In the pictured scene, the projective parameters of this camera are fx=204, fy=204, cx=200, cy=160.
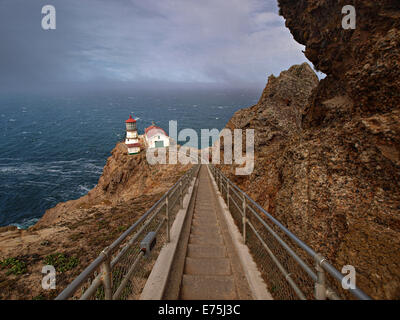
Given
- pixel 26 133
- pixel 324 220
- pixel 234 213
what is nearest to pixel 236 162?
pixel 234 213

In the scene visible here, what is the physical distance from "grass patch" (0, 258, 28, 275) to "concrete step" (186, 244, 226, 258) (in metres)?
4.08

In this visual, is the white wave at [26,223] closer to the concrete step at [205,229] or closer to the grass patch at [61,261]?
the grass patch at [61,261]

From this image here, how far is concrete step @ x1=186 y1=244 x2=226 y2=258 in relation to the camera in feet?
14.8

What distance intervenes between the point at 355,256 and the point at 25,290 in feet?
20.0

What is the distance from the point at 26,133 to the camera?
87000 mm

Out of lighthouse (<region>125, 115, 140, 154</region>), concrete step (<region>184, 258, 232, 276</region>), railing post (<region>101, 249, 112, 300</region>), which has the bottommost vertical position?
concrete step (<region>184, 258, 232, 276</region>)

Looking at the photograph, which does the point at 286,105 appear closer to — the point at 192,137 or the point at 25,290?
the point at 25,290

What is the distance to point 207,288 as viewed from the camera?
3.28 meters

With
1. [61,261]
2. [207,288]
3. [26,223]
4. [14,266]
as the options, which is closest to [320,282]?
[207,288]

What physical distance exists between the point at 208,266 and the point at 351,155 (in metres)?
3.46

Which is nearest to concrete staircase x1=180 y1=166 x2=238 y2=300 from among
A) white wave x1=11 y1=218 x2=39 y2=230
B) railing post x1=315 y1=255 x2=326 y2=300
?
railing post x1=315 y1=255 x2=326 y2=300

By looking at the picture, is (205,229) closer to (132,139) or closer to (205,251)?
(205,251)

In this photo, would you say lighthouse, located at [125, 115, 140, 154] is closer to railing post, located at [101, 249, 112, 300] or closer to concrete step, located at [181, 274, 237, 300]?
concrete step, located at [181, 274, 237, 300]

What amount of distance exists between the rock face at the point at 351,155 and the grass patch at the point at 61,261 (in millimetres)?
5292
